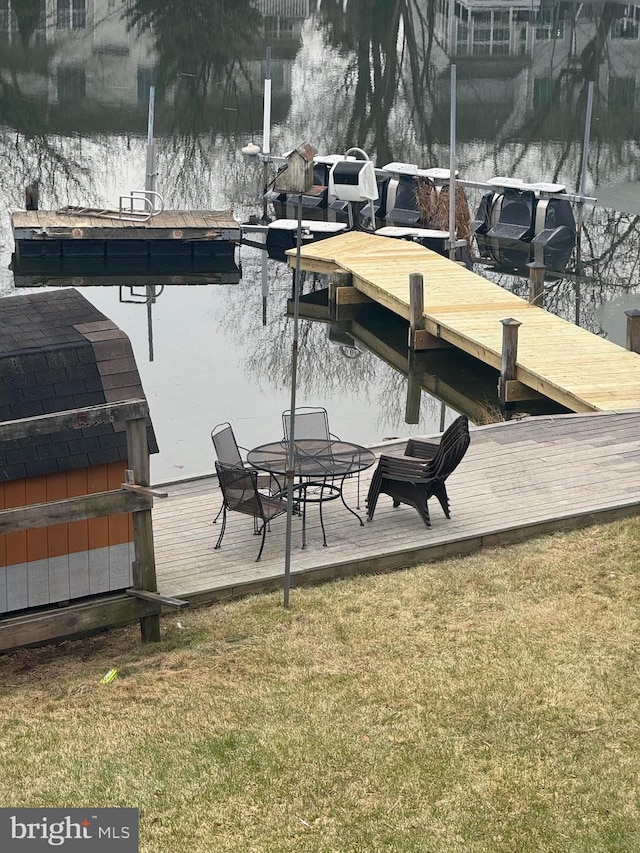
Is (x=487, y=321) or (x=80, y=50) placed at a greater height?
(x=80, y=50)

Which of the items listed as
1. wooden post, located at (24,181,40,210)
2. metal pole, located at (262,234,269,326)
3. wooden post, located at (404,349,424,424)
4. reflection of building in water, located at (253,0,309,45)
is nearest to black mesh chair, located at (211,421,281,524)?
wooden post, located at (404,349,424,424)

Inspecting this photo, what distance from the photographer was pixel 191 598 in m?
9.10

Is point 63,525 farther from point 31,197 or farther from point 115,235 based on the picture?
point 31,197

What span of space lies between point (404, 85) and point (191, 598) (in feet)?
112

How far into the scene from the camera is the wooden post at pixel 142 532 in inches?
314

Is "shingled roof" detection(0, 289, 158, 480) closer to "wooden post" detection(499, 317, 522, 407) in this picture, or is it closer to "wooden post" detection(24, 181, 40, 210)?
"wooden post" detection(499, 317, 522, 407)

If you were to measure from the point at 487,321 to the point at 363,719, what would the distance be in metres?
11.4

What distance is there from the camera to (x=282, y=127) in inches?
1377

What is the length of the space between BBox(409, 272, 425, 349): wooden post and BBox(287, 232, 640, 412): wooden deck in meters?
0.13

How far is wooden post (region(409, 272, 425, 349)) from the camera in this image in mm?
17969

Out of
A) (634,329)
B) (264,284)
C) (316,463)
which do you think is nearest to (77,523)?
(316,463)

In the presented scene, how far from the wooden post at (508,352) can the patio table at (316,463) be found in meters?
5.02

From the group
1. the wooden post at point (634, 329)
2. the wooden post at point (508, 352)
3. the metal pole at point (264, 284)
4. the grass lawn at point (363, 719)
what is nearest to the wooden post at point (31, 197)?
the metal pole at point (264, 284)

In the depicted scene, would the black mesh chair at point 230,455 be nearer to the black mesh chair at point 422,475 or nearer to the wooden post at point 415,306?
the black mesh chair at point 422,475
